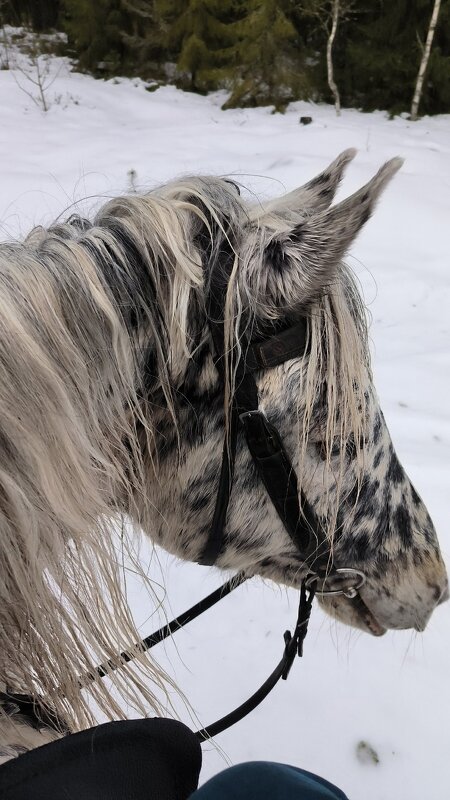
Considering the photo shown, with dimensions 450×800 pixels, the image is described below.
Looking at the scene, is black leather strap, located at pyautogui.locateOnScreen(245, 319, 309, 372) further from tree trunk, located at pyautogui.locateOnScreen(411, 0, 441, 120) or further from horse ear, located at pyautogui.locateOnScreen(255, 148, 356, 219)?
tree trunk, located at pyautogui.locateOnScreen(411, 0, 441, 120)

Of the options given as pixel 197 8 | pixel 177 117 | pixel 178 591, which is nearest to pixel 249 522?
pixel 178 591

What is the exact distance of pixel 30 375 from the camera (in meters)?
0.78

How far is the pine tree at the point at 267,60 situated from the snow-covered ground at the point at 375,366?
0.43 meters

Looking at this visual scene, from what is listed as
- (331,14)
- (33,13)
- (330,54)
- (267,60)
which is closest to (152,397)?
(267,60)

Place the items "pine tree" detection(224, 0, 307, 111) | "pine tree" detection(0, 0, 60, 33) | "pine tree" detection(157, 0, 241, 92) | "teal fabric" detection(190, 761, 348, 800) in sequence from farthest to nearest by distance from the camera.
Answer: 1. "pine tree" detection(0, 0, 60, 33)
2. "pine tree" detection(157, 0, 241, 92)
3. "pine tree" detection(224, 0, 307, 111)
4. "teal fabric" detection(190, 761, 348, 800)

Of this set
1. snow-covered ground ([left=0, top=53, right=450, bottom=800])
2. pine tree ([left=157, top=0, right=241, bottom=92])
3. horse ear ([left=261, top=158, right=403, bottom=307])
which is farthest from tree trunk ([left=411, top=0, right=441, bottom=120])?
horse ear ([left=261, top=158, right=403, bottom=307])

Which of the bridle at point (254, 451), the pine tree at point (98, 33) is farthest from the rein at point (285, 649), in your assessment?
the pine tree at point (98, 33)

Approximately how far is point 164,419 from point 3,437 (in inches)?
12.1

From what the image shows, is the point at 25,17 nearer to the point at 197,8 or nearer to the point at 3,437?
the point at 197,8

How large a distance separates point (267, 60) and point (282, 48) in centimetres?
45

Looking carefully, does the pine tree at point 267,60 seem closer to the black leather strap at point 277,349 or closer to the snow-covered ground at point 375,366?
the snow-covered ground at point 375,366

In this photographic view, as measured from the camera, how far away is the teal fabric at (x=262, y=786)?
76 cm

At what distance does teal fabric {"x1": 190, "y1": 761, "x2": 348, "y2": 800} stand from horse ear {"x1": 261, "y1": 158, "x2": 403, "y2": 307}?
0.76m

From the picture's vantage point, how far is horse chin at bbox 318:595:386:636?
1.41 m
